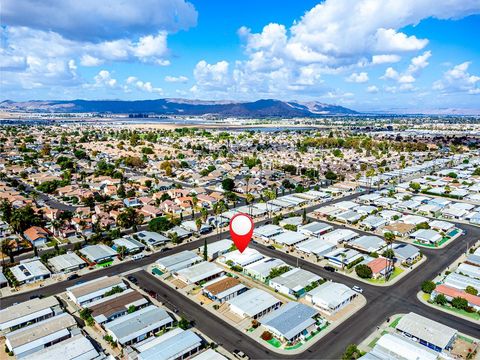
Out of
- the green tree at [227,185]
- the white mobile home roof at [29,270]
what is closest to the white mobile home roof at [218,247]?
the white mobile home roof at [29,270]

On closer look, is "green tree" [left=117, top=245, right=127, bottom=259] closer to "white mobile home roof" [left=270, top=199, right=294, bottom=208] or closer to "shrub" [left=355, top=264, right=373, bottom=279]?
"shrub" [left=355, top=264, right=373, bottom=279]

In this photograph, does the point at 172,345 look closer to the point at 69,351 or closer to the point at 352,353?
the point at 69,351

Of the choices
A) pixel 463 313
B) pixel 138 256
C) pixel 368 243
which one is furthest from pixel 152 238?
pixel 463 313

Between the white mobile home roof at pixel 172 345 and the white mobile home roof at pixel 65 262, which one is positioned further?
the white mobile home roof at pixel 65 262

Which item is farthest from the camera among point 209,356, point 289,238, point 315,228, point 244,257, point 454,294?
point 315,228

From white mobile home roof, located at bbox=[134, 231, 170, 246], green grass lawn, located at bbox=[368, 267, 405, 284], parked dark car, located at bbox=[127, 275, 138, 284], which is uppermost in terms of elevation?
white mobile home roof, located at bbox=[134, 231, 170, 246]

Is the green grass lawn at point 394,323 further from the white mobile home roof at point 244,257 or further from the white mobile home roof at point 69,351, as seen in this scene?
the white mobile home roof at point 69,351

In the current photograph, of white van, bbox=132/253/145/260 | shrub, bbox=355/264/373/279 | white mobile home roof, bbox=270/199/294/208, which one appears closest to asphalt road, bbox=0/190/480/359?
white van, bbox=132/253/145/260
